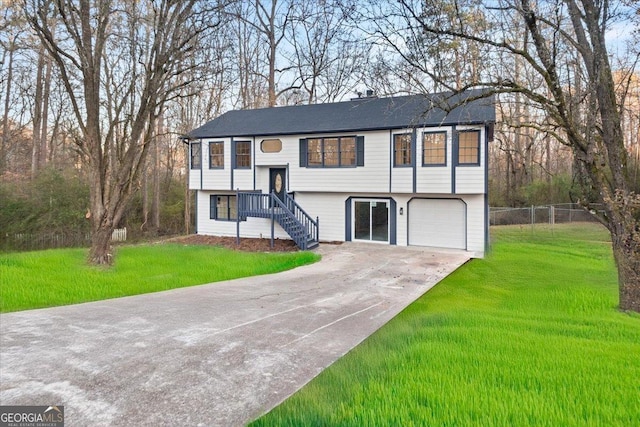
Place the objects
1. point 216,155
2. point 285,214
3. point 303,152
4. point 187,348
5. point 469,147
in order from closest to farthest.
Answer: point 187,348, point 469,147, point 285,214, point 303,152, point 216,155

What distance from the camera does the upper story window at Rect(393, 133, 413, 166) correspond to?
15.2m

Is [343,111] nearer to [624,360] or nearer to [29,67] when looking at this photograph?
[624,360]

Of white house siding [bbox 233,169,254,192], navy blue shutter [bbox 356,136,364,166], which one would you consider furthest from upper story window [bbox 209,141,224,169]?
navy blue shutter [bbox 356,136,364,166]

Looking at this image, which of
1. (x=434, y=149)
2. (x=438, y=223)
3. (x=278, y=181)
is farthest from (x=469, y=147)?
(x=278, y=181)

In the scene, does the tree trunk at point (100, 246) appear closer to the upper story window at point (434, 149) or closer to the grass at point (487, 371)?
the grass at point (487, 371)

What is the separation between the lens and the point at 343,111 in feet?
59.1

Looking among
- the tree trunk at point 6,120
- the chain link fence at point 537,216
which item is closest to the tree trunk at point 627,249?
the chain link fence at point 537,216

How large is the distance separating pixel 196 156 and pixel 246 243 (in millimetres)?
5534

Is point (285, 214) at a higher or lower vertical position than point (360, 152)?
lower

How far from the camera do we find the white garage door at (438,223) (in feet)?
49.6

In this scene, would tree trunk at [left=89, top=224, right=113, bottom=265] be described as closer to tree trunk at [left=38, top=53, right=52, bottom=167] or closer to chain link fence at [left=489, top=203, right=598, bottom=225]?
tree trunk at [left=38, top=53, right=52, bottom=167]

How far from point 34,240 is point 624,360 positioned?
22.2 meters

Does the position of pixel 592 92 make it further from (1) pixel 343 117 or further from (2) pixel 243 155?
(2) pixel 243 155

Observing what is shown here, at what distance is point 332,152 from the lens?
16703 millimetres
